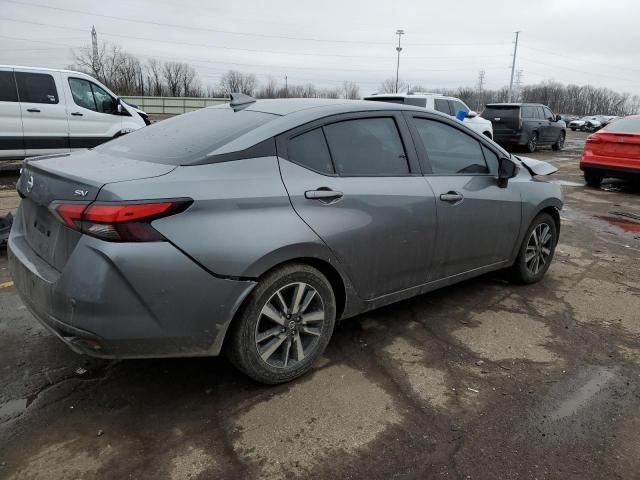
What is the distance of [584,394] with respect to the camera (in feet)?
9.88

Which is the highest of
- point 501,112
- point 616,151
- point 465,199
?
point 501,112

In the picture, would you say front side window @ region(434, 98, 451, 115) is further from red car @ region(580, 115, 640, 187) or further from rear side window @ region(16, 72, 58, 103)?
rear side window @ region(16, 72, 58, 103)

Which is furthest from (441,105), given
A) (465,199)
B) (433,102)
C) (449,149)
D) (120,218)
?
(120,218)

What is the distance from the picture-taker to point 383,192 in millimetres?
3256

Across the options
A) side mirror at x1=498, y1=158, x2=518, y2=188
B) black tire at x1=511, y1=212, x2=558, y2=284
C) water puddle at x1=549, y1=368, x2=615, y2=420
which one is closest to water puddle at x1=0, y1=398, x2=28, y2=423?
water puddle at x1=549, y1=368, x2=615, y2=420

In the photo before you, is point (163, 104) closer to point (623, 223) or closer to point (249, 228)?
point (623, 223)

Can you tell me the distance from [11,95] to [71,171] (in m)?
8.56

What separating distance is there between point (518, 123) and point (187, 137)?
54.2 feet

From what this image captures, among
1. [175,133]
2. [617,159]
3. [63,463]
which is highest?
[175,133]

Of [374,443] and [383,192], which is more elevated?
[383,192]

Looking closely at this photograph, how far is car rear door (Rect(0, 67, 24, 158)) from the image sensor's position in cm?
954

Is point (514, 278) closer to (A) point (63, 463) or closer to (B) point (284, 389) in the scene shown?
(B) point (284, 389)

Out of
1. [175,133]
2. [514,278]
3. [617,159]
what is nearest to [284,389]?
[175,133]

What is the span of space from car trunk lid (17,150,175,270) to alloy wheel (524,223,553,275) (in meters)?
3.35
